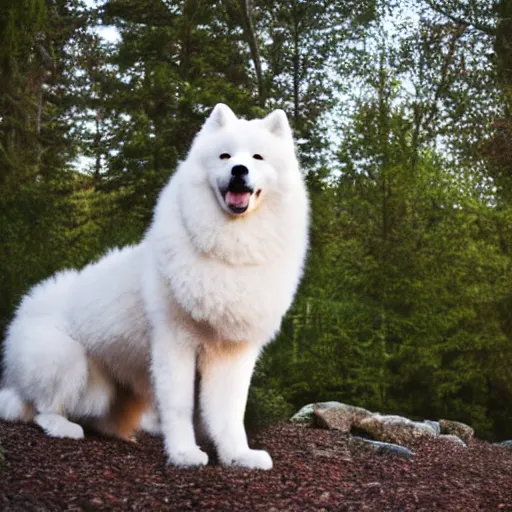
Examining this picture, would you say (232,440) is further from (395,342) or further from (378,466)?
(395,342)

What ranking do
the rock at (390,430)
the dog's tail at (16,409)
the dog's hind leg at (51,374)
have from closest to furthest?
the dog's hind leg at (51,374) → the dog's tail at (16,409) → the rock at (390,430)

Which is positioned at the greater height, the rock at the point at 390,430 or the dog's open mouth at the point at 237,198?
the dog's open mouth at the point at 237,198

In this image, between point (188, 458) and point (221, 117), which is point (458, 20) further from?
point (188, 458)

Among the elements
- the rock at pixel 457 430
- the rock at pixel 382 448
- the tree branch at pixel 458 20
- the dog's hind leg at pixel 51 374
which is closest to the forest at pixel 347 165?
the tree branch at pixel 458 20

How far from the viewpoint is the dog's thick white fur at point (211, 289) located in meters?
3.69

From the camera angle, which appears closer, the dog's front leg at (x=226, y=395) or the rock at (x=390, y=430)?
the dog's front leg at (x=226, y=395)

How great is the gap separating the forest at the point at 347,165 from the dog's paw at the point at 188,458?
5.08 m

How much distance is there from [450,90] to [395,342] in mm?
4086

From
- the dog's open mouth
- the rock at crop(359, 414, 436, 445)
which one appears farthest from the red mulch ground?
the dog's open mouth

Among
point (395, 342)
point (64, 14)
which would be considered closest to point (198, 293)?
point (395, 342)

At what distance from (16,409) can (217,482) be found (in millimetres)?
1545

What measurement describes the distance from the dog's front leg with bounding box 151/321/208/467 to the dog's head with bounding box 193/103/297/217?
0.72 m

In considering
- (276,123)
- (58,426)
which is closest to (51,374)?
(58,426)

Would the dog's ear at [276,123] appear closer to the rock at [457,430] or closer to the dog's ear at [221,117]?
the dog's ear at [221,117]
